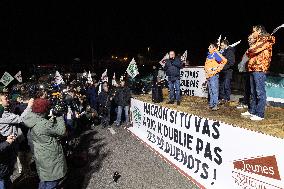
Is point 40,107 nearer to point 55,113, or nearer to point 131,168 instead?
point 55,113

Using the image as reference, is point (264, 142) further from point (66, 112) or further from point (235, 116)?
point (66, 112)

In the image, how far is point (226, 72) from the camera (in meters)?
11.3

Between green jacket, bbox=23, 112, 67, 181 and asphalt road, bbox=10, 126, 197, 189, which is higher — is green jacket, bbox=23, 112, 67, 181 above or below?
above

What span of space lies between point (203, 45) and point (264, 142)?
27.1 meters

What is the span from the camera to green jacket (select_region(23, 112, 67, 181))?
590cm

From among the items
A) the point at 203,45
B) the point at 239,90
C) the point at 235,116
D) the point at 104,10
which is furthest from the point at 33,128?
the point at 104,10

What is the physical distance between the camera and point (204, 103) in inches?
465

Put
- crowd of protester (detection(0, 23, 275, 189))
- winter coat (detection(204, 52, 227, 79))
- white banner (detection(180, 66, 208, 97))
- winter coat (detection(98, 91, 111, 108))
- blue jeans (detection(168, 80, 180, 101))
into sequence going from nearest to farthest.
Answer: crowd of protester (detection(0, 23, 275, 189)) → winter coat (detection(204, 52, 227, 79)) → blue jeans (detection(168, 80, 180, 101)) → white banner (detection(180, 66, 208, 97)) → winter coat (detection(98, 91, 111, 108))

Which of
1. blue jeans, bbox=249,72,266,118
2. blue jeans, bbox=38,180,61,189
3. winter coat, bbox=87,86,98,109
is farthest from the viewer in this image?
winter coat, bbox=87,86,98,109

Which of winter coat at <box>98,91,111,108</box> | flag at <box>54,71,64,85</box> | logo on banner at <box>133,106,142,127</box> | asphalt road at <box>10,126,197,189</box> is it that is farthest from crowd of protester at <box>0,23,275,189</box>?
flag at <box>54,71,64,85</box>

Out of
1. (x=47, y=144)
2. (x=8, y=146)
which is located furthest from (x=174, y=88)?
(x=8, y=146)

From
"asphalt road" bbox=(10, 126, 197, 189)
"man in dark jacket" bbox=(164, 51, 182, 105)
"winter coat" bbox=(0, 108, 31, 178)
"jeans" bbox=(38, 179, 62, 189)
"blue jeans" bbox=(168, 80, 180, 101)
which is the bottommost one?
"asphalt road" bbox=(10, 126, 197, 189)

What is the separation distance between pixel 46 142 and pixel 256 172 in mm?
3772

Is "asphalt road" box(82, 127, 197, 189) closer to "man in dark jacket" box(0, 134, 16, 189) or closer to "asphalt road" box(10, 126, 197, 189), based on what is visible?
"asphalt road" box(10, 126, 197, 189)
